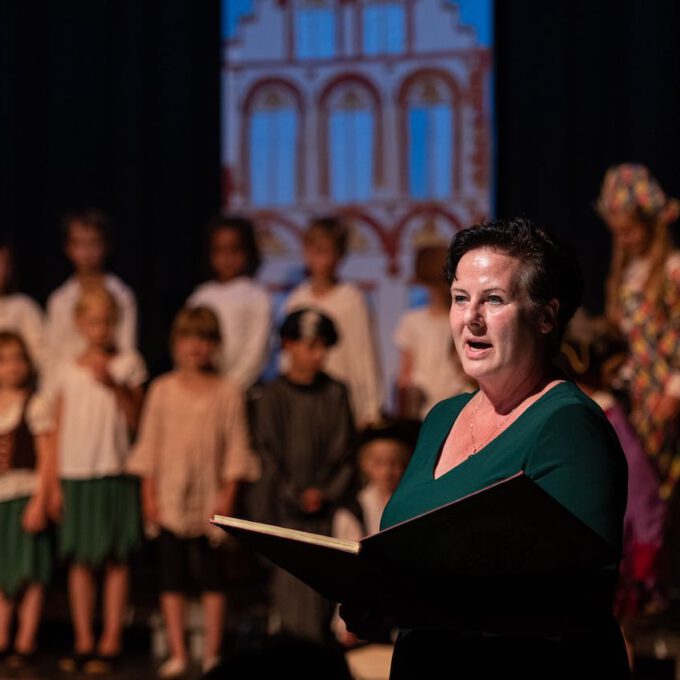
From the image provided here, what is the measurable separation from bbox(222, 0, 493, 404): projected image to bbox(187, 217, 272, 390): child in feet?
2.47

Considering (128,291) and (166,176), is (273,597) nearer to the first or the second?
(128,291)

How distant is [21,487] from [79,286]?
96 centimetres

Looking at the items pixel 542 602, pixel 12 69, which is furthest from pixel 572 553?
pixel 12 69

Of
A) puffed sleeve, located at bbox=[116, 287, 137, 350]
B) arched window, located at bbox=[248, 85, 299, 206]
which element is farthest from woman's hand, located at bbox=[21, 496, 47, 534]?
arched window, located at bbox=[248, 85, 299, 206]

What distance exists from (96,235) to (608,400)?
2.50 metres

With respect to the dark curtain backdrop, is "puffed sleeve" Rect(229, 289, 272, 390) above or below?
below

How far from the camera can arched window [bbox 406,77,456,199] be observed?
6035mm

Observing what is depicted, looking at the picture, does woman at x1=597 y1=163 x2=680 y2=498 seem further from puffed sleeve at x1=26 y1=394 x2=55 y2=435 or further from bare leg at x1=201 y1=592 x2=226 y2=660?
puffed sleeve at x1=26 y1=394 x2=55 y2=435

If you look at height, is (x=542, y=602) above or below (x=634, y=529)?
above

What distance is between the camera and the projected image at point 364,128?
236 inches

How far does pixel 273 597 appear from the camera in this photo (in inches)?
191

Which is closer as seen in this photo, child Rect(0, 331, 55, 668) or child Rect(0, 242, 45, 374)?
child Rect(0, 331, 55, 668)

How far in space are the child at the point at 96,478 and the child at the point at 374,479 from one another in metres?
0.97

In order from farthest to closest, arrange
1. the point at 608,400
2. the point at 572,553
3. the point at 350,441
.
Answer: the point at 350,441, the point at 608,400, the point at 572,553
